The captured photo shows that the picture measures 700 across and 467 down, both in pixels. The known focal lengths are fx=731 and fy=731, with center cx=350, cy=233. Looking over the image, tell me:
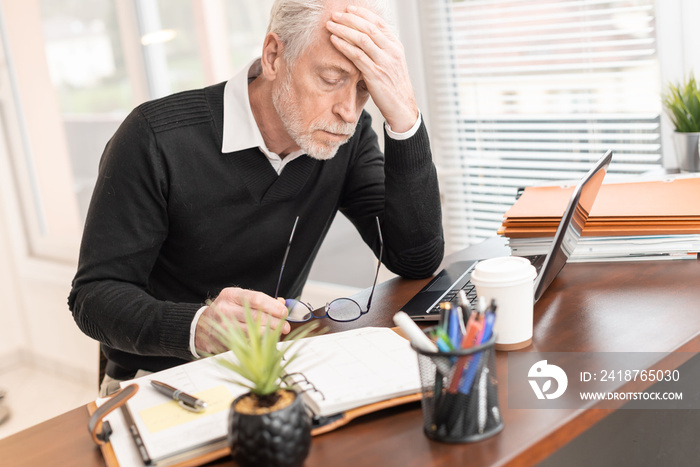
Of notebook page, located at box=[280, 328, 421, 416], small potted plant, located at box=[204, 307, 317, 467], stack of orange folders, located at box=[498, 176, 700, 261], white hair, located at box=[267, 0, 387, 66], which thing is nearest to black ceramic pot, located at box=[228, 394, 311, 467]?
small potted plant, located at box=[204, 307, 317, 467]

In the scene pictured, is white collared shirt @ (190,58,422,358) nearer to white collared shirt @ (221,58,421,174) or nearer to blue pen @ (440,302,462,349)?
white collared shirt @ (221,58,421,174)

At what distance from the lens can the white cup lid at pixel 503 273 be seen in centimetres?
98

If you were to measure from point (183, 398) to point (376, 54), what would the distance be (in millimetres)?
762

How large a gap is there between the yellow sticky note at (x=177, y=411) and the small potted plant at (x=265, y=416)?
0.40 feet

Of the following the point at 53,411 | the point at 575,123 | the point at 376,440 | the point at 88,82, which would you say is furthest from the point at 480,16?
the point at 53,411

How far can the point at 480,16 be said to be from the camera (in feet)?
7.51

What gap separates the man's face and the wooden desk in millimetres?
325

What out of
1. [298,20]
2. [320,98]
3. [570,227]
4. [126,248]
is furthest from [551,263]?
[126,248]

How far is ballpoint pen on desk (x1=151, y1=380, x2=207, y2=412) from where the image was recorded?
906 millimetres

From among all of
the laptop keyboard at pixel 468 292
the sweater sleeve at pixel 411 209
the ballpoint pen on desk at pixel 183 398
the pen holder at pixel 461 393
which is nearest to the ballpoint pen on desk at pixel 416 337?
the pen holder at pixel 461 393

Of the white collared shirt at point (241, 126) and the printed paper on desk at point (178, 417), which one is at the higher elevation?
the white collared shirt at point (241, 126)

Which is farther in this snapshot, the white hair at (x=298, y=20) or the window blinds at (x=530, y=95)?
the window blinds at (x=530, y=95)

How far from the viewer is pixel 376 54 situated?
1.38 meters

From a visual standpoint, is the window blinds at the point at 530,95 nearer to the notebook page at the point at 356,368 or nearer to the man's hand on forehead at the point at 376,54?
the man's hand on forehead at the point at 376,54
